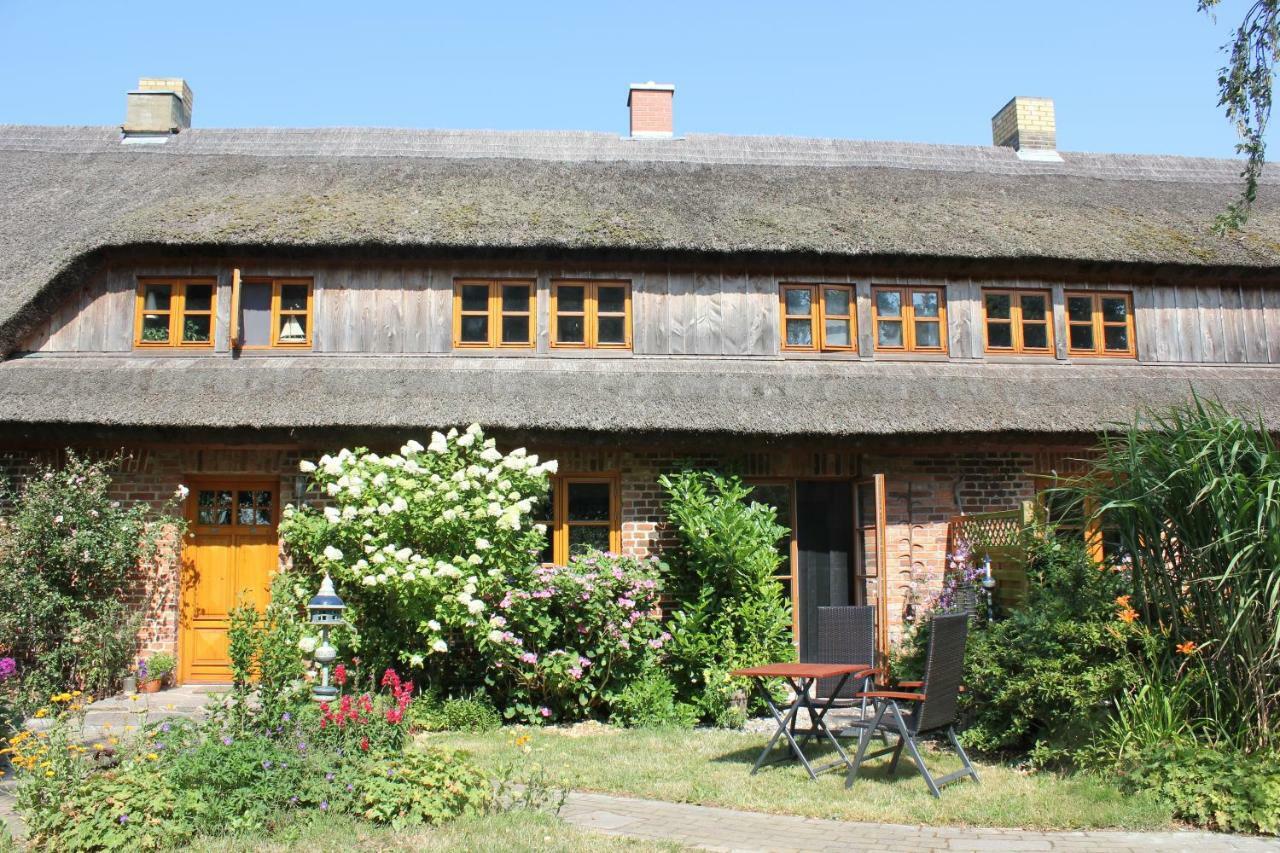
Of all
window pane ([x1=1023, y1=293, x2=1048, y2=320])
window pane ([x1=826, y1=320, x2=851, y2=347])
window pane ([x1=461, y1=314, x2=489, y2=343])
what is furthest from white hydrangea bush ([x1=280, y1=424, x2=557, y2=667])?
window pane ([x1=1023, y1=293, x2=1048, y2=320])

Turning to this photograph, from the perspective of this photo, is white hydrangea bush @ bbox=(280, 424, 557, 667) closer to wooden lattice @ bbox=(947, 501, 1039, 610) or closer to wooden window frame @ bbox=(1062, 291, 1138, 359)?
wooden lattice @ bbox=(947, 501, 1039, 610)

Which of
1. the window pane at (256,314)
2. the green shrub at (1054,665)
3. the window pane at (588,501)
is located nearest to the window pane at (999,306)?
the green shrub at (1054,665)

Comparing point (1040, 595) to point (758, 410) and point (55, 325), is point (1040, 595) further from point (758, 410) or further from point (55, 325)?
point (55, 325)

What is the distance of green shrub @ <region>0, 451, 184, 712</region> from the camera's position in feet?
29.6

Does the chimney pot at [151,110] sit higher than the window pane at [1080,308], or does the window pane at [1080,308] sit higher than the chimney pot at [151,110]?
the chimney pot at [151,110]

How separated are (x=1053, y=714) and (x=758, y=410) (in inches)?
159

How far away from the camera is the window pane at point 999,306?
11359mm

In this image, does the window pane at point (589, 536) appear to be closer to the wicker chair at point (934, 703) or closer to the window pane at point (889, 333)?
the window pane at point (889, 333)

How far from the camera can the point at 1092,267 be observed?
11352 millimetres

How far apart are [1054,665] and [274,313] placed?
26.4 ft

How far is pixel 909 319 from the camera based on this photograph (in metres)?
11.2

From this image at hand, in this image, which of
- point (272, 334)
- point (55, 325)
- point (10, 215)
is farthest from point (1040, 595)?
point (10, 215)

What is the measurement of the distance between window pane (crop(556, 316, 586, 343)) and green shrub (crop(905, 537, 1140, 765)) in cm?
507

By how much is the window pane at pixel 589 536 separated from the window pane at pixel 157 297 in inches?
190
